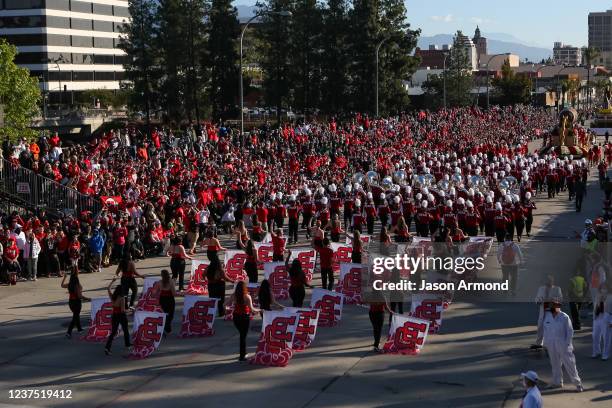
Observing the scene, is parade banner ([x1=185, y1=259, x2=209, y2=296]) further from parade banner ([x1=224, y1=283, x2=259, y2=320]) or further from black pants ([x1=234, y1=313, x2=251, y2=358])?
black pants ([x1=234, y1=313, x2=251, y2=358])

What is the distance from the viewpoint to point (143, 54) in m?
63.0

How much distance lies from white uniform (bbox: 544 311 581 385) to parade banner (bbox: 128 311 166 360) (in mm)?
6163

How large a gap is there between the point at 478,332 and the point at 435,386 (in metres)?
3.26

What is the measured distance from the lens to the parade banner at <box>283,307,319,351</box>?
14758 millimetres

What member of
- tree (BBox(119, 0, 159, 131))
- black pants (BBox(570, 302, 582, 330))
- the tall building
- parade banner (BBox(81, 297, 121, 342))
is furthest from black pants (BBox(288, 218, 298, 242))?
the tall building

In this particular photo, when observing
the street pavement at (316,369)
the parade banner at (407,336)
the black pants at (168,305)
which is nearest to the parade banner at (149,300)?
the street pavement at (316,369)

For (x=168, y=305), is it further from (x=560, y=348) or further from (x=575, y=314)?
(x=575, y=314)

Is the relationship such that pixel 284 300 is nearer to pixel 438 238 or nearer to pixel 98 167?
pixel 438 238

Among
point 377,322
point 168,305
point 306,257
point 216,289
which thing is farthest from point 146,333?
point 306,257

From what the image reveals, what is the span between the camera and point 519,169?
37.2 m

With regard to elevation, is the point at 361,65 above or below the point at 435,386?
above

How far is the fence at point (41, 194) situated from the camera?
1011 inches

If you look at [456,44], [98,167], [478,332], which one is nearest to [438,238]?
[478,332]

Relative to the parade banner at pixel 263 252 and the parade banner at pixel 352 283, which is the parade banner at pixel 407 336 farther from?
the parade banner at pixel 263 252
